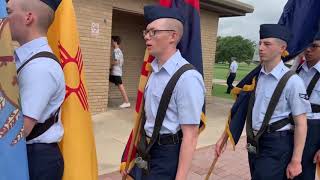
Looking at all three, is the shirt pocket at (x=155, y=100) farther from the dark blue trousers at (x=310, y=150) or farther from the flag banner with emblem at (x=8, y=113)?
the dark blue trousers at (x=310, y=150)

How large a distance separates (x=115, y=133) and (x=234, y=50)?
273 feet

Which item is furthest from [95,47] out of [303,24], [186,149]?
[186,149]

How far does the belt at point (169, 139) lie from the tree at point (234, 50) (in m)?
82.6


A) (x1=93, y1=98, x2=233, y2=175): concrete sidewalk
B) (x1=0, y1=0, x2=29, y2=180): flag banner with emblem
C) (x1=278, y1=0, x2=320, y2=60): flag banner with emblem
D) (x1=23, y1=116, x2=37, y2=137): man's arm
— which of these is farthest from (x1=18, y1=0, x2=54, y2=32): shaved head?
(x1=93, y1=98, x2=233, y2=175): concrete sidewalk

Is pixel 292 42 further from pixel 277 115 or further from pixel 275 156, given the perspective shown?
pixel 275 156

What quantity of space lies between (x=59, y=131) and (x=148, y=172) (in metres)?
0.70

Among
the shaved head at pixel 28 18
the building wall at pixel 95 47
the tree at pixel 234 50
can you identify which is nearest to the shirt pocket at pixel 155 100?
the shaved head at pixel 28 18

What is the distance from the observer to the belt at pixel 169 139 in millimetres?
2402

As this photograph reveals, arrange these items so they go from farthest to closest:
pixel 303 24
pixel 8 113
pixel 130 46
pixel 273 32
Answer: pixel 130 46, pixel 303 24, pixel 273 32, pixel 8 113

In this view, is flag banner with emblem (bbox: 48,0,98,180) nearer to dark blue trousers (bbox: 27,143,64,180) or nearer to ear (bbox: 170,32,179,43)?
dark blue trousers (bbox: 27,143,64,180)

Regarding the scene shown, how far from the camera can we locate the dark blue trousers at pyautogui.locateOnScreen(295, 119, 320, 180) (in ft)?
11.4

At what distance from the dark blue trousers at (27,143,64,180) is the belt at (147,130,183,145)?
0.65m

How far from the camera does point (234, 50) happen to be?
8731cm

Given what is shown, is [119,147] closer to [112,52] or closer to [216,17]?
[112,52]
